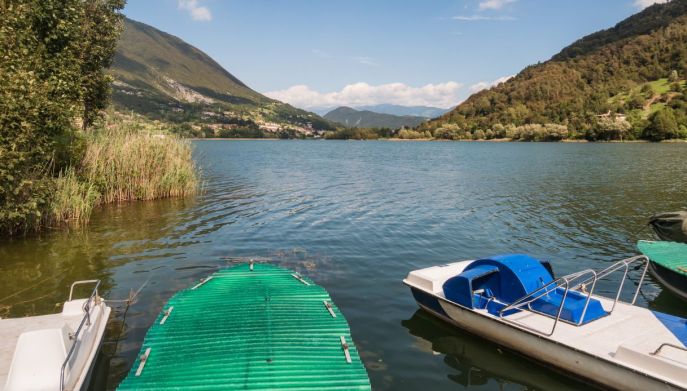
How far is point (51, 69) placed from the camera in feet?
65.2

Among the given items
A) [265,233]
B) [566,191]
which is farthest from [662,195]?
[265,233]

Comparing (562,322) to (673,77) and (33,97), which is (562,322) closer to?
(33,97)

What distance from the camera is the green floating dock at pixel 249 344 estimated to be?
6.80m

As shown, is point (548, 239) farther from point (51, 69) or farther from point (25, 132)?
point (51, 69)

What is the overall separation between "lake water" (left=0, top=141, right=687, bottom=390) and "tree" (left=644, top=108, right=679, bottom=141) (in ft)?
381

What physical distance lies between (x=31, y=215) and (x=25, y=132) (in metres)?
5.83

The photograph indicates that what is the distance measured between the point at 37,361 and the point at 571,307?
11738 millimetres

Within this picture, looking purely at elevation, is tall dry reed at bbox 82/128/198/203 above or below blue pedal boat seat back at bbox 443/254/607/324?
above

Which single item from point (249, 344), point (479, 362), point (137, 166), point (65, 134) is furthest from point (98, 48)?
point (479, 362)

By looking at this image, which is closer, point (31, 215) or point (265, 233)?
A: point (31, 215)

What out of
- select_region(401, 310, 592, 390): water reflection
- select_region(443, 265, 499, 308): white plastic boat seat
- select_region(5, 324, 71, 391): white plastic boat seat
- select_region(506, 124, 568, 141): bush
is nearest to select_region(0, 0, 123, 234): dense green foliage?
select_region(5, 324, 71, 391): white plastic boat seat

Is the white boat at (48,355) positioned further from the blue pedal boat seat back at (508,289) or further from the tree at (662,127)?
the tree at (662,127)

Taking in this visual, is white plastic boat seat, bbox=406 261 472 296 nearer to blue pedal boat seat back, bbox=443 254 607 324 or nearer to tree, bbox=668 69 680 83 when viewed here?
blue pedal boat seat back, bbox=443 254 607 324

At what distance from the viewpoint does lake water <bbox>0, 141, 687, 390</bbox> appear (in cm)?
1105
